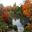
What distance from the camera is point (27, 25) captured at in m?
0.86

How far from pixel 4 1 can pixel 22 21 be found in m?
0.25

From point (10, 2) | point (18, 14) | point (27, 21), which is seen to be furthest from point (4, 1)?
point (27, 21)

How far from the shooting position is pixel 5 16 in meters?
0.87

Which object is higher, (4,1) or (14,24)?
(4,1)

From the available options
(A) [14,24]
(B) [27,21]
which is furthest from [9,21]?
(B) [27,21]

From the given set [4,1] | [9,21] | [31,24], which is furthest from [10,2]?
[31,24]

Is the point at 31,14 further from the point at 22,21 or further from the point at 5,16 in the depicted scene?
the point at 5,16

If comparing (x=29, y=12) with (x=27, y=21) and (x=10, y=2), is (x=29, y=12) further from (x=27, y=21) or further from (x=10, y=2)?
(x=10, y=2)

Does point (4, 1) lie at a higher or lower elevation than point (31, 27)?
higher

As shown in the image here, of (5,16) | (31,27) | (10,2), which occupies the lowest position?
(31,27)

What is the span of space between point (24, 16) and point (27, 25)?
0.28ft

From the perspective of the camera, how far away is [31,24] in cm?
86

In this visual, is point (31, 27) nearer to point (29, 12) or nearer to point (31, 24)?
point (31, 24)

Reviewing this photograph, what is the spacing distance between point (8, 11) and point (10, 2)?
0.29 feet
